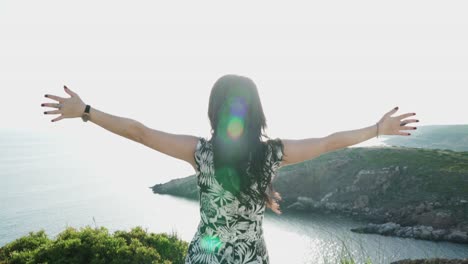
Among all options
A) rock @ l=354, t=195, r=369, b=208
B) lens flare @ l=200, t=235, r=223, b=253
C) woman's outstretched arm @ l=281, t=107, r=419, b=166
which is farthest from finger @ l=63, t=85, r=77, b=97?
rock @ l=354, t=195, r=369, b=208

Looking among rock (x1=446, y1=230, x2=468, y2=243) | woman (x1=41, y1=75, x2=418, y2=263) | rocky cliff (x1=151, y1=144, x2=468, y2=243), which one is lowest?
rock (x1=446, y1=230, x2=468, y2=243)

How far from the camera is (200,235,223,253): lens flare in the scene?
2.37m

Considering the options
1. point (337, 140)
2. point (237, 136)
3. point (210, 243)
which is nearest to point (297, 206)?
point (337, 140)

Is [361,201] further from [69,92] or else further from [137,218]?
[69,92]

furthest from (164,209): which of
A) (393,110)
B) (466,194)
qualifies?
(393,110)

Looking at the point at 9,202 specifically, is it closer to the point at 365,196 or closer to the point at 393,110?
the point at 365,196

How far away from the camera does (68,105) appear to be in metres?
2.34

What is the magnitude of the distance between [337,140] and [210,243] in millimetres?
1195

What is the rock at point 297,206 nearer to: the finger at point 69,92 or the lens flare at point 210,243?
the lens flare at point 210,243

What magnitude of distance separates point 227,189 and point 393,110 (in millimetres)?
1561

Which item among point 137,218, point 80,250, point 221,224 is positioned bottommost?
point 137,218

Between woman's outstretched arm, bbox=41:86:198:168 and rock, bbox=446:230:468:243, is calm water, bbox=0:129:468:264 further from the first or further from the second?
woman's outstretched arm, bbox=41:86:198:168

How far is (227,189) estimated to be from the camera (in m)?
2.33

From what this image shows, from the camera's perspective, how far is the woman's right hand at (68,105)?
230 cm
